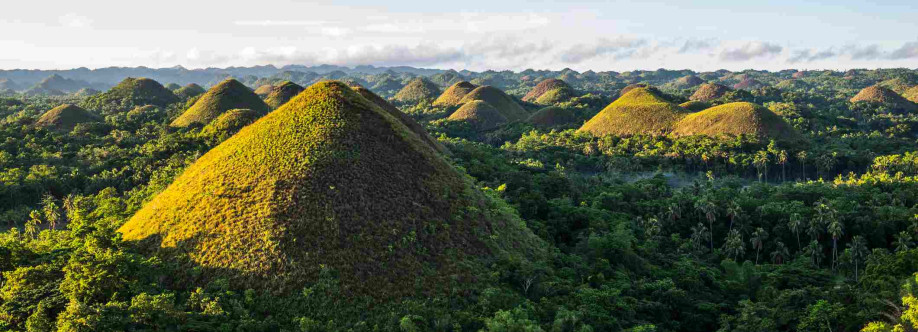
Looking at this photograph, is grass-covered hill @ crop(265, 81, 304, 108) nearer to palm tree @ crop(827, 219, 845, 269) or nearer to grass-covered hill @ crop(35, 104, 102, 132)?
grass-covered hill @ crop(35, 104, 102, 132)

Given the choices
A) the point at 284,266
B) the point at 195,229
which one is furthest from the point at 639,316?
the point at 195,229

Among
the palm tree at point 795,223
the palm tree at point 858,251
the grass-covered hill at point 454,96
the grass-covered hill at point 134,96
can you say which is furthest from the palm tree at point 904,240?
the grass-covered hill at point 134,96

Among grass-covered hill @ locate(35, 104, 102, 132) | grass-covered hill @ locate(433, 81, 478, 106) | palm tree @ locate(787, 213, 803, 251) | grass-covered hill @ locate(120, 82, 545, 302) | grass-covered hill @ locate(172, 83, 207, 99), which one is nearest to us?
grass-covered hill @ locate(120, 82, 545, 302)

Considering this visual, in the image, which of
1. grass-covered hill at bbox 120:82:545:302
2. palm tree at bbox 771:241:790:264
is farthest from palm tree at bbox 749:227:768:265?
grass-covered hill at bbox 120:82:545:302

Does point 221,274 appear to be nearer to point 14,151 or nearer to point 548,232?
point 548,232

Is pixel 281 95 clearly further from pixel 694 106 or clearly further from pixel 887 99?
pixel 887 99

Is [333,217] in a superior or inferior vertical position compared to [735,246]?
superior

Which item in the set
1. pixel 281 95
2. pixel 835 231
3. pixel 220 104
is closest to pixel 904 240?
pixel 835 231
